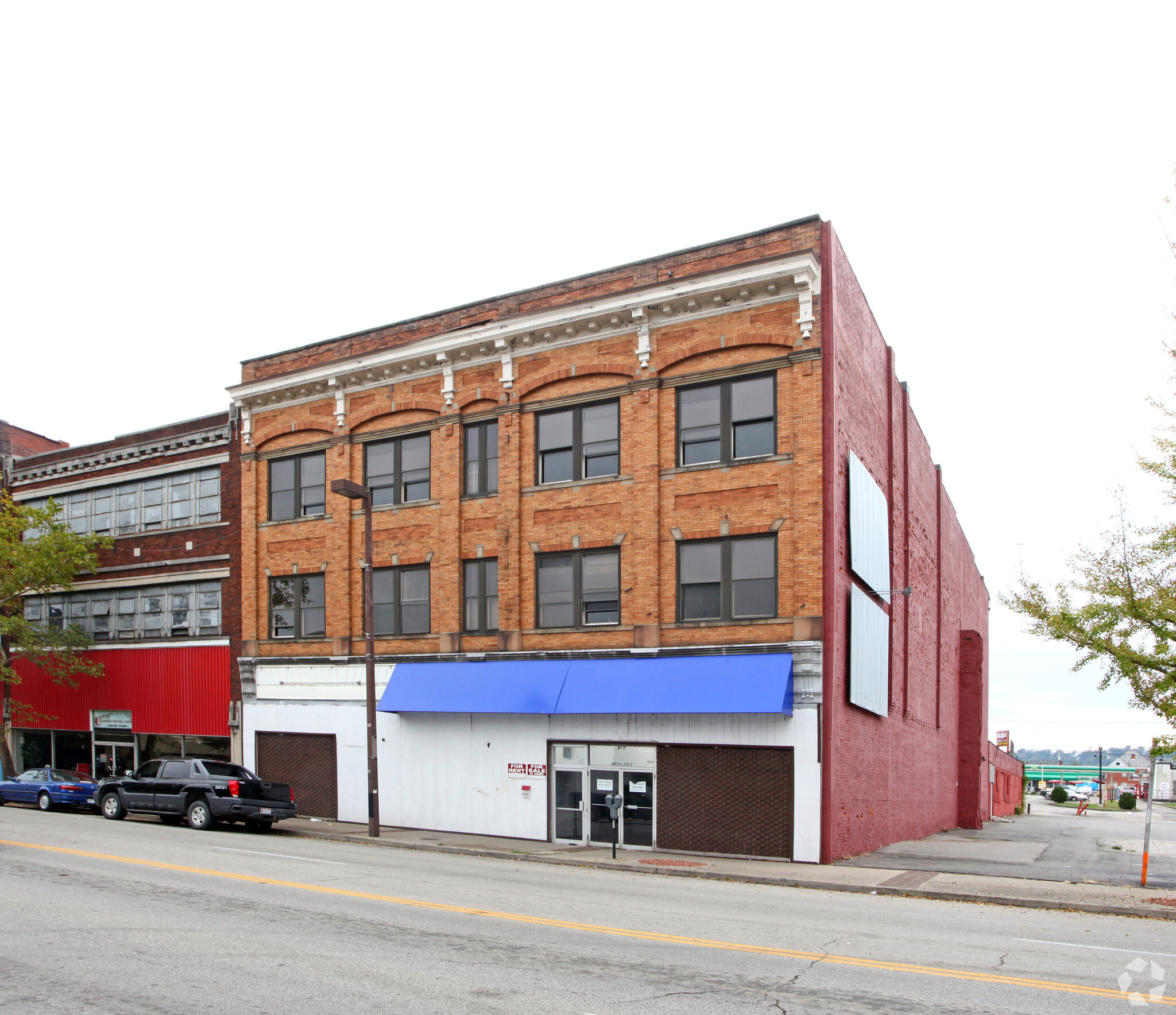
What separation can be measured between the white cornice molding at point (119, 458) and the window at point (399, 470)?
5739 millimetres

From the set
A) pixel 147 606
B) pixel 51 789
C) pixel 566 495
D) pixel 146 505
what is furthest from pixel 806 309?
pixel 51 789

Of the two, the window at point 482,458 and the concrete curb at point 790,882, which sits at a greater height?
the window at point 482,458

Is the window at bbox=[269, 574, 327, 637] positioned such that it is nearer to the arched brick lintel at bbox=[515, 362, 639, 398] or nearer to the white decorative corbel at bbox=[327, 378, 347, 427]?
the white decorative corbel at bbox=[327, 378, 347, 427]

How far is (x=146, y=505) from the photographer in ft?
108

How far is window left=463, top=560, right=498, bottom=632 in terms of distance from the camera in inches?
990

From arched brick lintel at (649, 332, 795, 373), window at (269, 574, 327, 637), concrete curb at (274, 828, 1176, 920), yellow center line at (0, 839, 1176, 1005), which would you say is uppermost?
arched brick lintel at (649, 332, 795, 373)

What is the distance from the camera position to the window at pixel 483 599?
2514 centimetres

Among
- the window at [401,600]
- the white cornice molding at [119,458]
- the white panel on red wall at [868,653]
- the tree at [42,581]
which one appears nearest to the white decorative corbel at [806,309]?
the white panel on red wall at [868,653]

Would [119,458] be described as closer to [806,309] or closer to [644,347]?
[644,347]

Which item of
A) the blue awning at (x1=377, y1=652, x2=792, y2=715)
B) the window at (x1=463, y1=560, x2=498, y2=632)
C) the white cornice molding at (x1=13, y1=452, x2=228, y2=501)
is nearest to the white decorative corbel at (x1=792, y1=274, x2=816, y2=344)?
the blue awning at (x1=377, y1=652, x2=792, y2=715)

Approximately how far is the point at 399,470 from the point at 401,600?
3.29m

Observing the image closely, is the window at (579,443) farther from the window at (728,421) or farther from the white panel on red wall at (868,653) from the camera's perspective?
the white panel on red wall at (868,653)

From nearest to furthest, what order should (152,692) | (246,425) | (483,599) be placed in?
(483,599) → (246,425) → (152,692)

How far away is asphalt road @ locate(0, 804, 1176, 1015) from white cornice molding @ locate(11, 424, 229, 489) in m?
16.2
